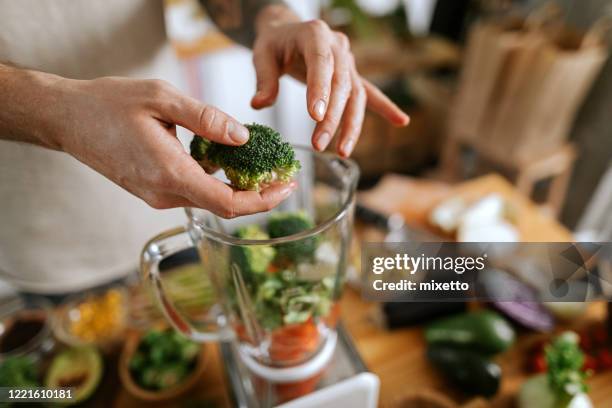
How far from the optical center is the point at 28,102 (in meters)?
0.38

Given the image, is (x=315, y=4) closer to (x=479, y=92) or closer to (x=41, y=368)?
(x=479, y=92)

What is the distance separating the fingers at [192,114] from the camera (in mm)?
353

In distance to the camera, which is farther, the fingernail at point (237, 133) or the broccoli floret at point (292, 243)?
the broccoli floret at point (292, 243)

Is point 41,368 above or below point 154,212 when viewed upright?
below

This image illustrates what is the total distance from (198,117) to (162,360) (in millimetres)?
542

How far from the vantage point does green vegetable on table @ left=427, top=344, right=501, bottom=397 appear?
65 centimetres

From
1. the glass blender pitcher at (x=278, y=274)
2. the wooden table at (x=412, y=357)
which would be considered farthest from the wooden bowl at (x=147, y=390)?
the wooden table at (x=412, y=357)

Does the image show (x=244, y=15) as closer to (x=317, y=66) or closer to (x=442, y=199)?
(x=317, y=66)

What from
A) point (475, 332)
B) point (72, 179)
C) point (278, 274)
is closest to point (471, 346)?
point (475, 332)

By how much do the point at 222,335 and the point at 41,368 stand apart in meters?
0.41

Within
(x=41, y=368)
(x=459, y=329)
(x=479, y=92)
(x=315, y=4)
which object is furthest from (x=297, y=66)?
(x=315, y=4)

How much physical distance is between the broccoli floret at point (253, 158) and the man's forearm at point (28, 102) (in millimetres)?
140

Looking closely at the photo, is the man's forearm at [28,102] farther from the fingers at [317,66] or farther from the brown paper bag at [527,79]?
the brown paper bag at [527,79]

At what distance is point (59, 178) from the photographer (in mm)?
689
